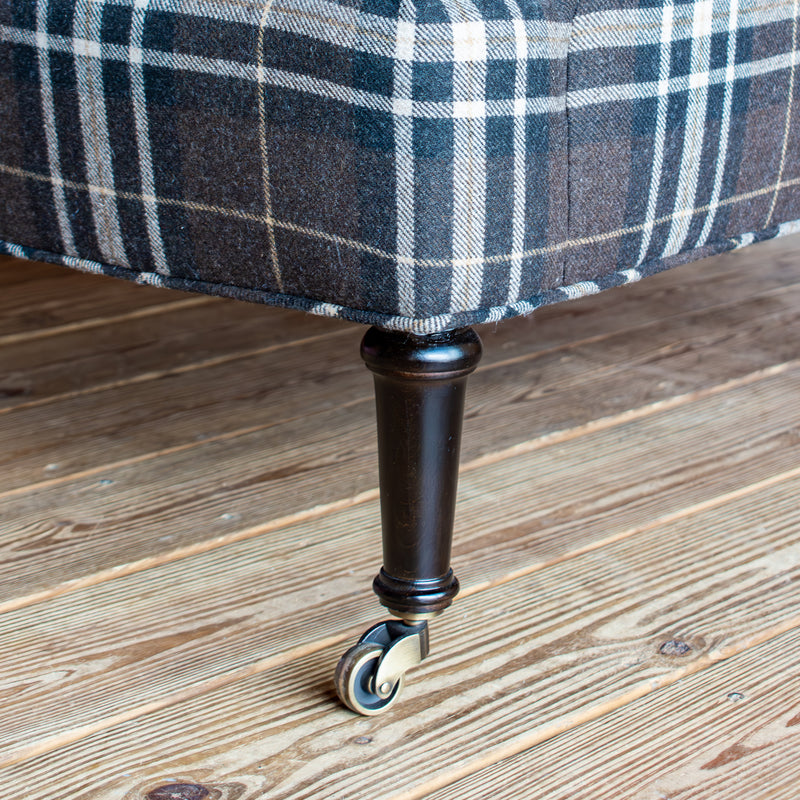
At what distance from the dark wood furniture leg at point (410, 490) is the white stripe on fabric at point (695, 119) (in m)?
0.17

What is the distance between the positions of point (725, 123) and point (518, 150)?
0.19m

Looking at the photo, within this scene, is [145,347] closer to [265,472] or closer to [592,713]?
[265,472]

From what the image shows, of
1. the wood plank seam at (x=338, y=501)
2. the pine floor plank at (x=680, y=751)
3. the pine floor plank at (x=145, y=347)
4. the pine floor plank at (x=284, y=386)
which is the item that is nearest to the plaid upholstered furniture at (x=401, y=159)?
the pine floor plank at (x=680, y=751)

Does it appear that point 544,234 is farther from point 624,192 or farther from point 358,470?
point 358,470

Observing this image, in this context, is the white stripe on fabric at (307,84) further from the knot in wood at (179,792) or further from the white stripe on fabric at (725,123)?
the knot in wood at (179,792)

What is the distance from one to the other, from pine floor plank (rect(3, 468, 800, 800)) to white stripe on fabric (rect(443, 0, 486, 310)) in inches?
10.5

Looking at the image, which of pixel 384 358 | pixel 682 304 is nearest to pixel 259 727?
pixel 384 358

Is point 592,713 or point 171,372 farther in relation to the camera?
point 171,372

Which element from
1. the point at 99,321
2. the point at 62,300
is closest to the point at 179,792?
the point at 99,321

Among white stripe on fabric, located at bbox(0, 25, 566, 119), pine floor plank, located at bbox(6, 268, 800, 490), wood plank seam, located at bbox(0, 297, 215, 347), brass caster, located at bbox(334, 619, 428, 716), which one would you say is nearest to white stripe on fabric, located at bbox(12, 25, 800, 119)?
white stripe on fabric, located at bbox(0, 25, 566, 119)

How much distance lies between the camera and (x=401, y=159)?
50 centimetres

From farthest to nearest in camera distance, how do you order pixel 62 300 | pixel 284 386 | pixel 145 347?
pixel 62 300
pixel 145 347
pixel 284 386

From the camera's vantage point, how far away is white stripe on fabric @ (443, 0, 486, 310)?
491mm

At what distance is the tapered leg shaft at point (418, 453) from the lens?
1.83 feet
